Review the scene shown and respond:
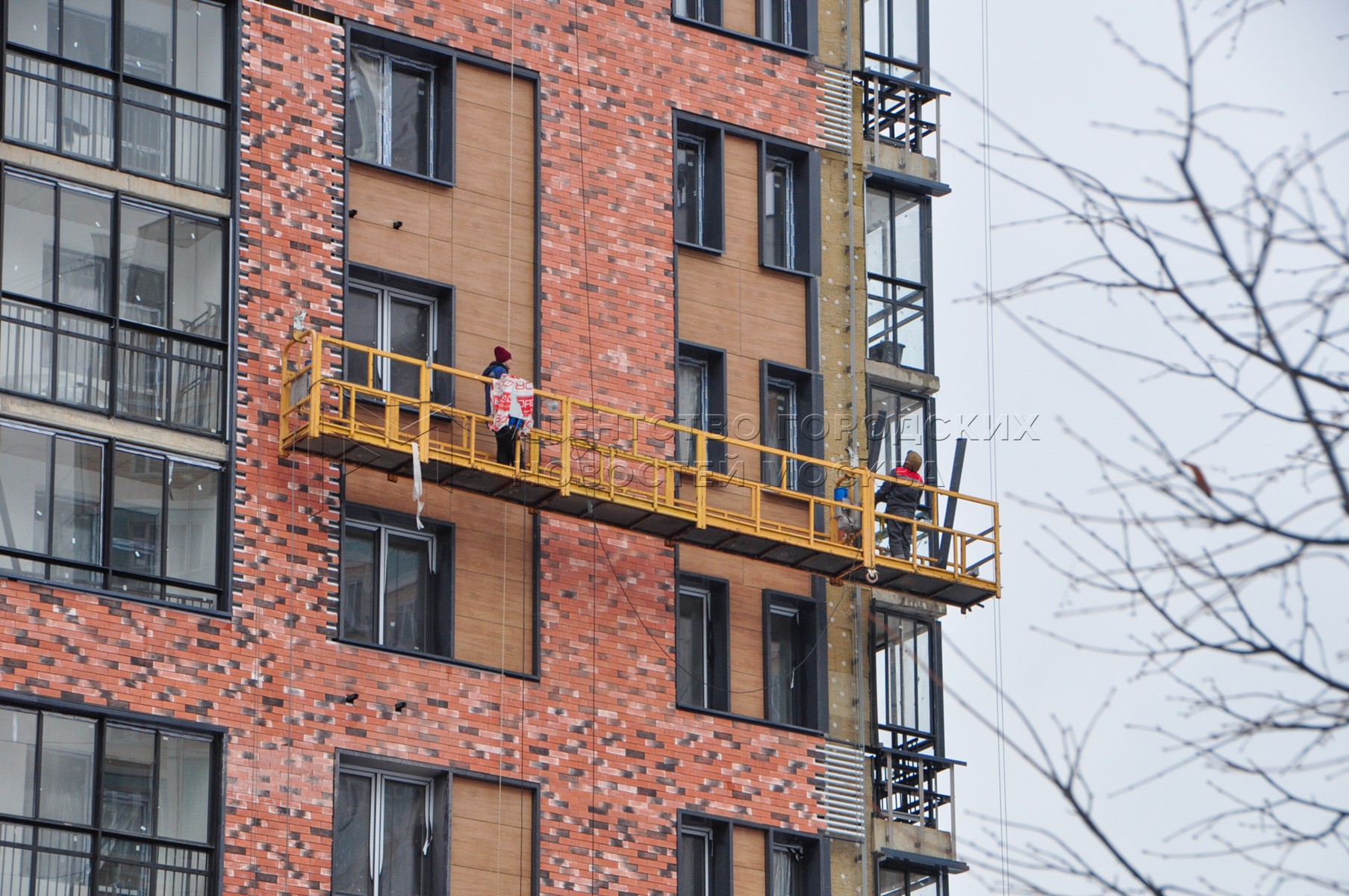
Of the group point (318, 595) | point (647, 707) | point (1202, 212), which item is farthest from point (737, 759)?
point (1202, 212)

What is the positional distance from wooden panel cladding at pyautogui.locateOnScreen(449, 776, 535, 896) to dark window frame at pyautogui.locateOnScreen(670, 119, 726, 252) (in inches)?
394

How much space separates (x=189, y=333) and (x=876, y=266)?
44.7 feet

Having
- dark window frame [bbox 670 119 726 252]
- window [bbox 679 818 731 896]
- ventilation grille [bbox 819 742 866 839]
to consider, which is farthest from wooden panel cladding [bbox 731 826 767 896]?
dark window frame [bbox 670 119 726 252]

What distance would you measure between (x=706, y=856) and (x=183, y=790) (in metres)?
8.94

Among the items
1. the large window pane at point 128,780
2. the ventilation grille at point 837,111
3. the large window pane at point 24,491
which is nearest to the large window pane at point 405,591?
the large window pane at point 128,780

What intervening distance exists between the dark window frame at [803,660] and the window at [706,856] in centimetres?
210

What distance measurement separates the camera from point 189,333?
36.5 metres

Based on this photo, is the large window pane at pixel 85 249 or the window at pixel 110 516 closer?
the window at pixel 110 516

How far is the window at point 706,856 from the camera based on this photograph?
3944 cm

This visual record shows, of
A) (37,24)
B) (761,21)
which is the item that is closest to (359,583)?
(37,24)

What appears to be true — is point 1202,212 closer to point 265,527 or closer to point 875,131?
point 265,527

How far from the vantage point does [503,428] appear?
37.2m

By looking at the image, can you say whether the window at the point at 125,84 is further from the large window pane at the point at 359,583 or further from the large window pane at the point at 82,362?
the large window pane at the point at 359,583

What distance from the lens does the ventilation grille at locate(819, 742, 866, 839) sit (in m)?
41.0
